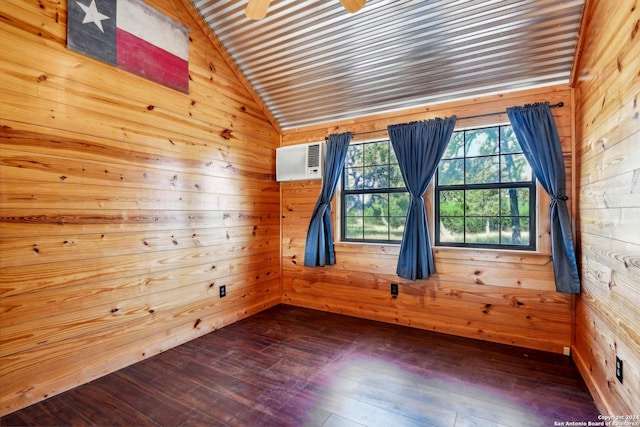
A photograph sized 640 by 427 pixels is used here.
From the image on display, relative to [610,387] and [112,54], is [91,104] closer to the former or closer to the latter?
[112,54]

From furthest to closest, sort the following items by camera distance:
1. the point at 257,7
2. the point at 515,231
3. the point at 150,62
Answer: the point at 515,231 < the point at 150,62 < the point at 257,7

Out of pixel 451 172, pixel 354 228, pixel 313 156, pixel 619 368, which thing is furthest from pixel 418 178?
pixel 619 368

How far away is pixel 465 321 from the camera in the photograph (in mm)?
3027

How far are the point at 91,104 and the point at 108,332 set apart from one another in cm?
170

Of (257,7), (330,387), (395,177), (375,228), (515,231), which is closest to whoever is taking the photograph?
(257,7)

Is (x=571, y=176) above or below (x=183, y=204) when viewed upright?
above

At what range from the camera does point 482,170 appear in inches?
119

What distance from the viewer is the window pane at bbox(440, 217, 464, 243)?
3.13 meters

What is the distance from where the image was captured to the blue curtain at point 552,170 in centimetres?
248

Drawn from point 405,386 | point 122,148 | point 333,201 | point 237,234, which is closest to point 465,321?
point 405,386

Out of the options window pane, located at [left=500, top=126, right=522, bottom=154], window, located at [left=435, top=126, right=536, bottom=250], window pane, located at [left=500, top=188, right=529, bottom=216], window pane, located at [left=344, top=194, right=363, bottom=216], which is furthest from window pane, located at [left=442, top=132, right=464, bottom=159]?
window pane, located at [left=344, top=194, right=363, bottom=216]

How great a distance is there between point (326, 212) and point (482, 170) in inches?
68.1

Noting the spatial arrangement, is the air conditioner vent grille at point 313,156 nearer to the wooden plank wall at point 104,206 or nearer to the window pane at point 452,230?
the wooden plank wall at point 104,206

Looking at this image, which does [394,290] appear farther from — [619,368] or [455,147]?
[619,368]
